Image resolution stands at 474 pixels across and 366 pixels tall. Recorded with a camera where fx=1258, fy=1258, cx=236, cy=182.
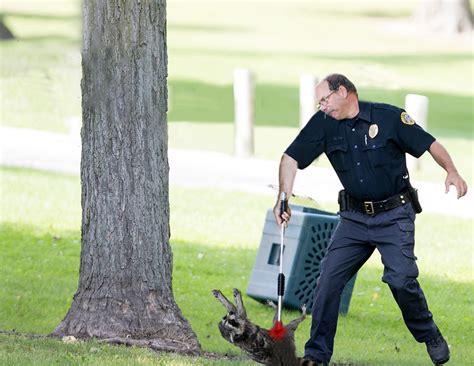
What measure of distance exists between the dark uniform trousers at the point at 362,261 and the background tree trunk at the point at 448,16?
34031mm

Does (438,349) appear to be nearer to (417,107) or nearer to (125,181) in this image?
(125,181)

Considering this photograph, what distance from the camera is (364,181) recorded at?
7547mm

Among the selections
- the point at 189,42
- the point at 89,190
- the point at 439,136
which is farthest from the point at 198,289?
the point at 189,42

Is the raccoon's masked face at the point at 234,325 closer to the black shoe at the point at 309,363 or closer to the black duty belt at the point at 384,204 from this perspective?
the black shoe at the point at 309,363

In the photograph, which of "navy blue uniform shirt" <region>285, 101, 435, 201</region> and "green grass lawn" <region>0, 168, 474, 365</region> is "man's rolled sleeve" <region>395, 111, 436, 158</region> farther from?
"green grass lawn" <region>0, 168, 474, 365</region>

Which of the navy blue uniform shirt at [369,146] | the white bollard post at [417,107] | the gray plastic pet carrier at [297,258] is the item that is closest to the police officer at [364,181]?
the navy blue uniform shirt at [369,146]

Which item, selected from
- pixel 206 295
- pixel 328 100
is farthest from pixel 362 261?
pixel 206 295

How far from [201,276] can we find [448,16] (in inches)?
1240

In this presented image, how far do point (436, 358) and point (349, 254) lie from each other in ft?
2.89

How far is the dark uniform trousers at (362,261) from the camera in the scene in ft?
24.9

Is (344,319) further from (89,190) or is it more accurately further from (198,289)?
(89,190)

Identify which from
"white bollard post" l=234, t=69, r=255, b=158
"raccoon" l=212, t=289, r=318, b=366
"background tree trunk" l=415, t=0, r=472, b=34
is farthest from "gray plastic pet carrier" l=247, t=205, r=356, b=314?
"background tree trunk" l=415, t=0, r=472, b=34

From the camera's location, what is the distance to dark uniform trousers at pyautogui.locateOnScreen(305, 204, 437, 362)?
758cm

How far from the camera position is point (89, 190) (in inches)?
318
